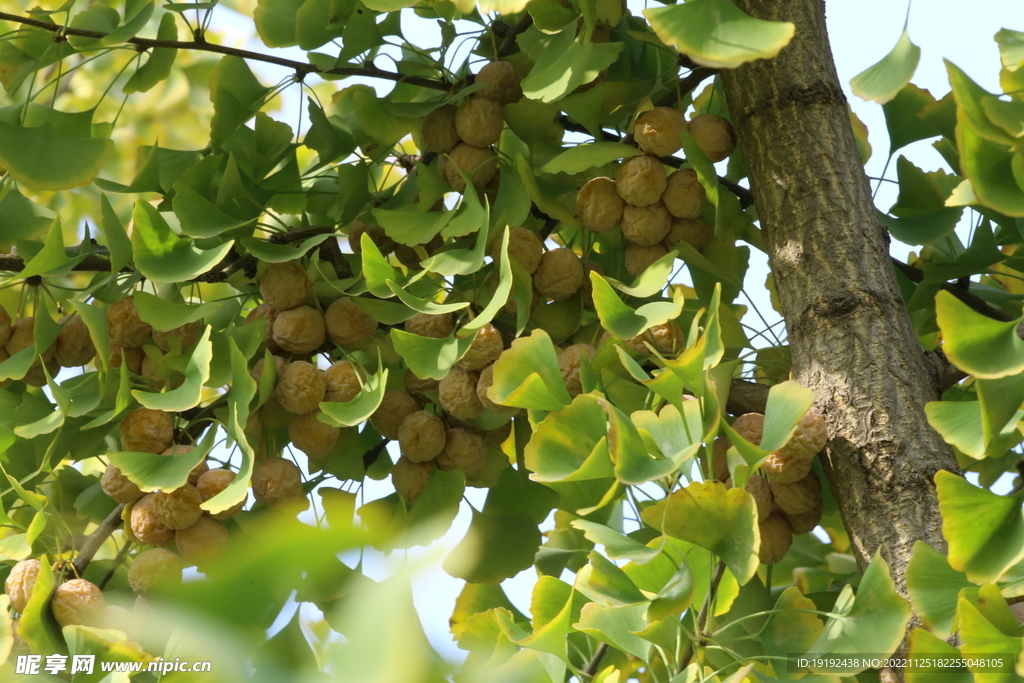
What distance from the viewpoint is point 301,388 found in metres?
0.74

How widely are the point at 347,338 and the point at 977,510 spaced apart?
505mm

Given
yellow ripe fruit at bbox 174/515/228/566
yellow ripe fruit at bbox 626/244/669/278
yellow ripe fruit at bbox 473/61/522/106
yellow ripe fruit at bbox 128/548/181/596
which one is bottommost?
yellow ripe fruit at bbox 128/548/181/596

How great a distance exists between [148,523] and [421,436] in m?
0.23

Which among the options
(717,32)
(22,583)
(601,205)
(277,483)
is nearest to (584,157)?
(601,205)

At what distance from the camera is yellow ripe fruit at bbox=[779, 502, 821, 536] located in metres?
0.72

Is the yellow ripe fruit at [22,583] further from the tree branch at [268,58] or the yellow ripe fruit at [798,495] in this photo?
the yellow ripe fruit at [798,495]

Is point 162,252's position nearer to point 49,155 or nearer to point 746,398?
point 49,155

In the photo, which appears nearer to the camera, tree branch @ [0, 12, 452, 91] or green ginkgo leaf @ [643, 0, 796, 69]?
green ginkgo leaf @ [643, 0, 796, 69]

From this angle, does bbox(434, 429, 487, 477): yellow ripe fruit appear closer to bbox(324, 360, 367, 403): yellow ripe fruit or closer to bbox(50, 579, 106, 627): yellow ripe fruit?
bbox(324, 360, 367, 403): yellow ripe fruit

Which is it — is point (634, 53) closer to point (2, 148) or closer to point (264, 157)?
point (264, 157)

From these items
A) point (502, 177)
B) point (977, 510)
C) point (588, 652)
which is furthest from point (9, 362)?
point (977, 510)

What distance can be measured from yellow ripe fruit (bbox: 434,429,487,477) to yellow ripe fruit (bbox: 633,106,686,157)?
0.29 metres

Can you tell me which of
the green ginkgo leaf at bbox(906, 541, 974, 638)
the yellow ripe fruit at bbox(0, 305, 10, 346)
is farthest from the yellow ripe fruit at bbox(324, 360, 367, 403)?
the green ginkgo leaf at bbox(906, 541, 974, 638)

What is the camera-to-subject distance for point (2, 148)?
798mm
